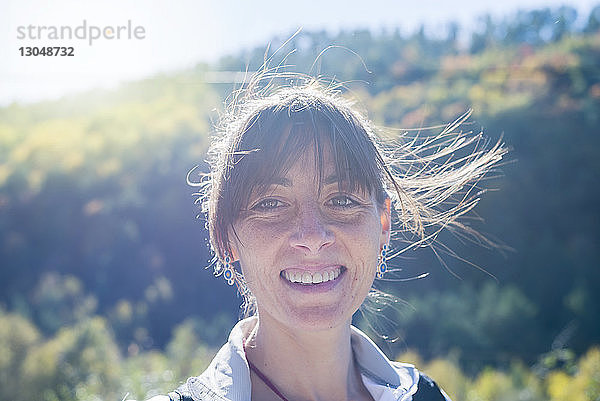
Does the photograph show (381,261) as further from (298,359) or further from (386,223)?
(298,359)

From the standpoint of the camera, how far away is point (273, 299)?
46.4 inches

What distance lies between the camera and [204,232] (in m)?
6.80

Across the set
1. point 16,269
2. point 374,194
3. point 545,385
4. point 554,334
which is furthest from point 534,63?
point 374,194

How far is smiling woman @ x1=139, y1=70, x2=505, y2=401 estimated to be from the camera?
116cm

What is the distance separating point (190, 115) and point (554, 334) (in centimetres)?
661

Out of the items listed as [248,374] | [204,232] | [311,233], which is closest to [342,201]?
[311,233]

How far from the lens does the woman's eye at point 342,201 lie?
3.95ft

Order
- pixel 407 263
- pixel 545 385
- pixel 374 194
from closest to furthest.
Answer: pixel 374 194 < pixel 545 385 < pixel 407 263

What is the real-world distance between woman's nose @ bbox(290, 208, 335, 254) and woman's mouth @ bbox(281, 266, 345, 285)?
4 cm

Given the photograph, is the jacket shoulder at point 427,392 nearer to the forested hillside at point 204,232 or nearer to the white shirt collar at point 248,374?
the white shirt collar at point 248,374

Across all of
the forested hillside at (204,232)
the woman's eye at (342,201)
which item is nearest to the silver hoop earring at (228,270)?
the woman's eye at (342,201)

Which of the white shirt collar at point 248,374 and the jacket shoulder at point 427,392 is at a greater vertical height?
the white shirt collar at point 248,374

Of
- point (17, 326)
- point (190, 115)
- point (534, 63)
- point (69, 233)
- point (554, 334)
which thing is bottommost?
point (554, 334)

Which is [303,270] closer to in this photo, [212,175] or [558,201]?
[212,175]
